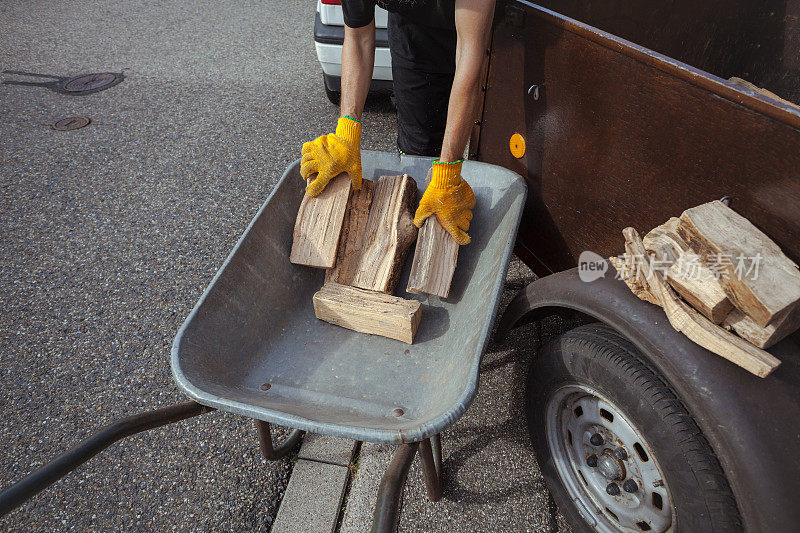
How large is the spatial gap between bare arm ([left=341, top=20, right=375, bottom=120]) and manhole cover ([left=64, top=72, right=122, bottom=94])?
3.94m

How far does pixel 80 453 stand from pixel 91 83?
491 cm

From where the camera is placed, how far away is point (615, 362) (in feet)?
4.53

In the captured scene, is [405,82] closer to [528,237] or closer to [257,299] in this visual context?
[528,237]

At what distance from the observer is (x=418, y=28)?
2225mm

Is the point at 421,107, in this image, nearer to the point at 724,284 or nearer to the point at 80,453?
the point at 724,284

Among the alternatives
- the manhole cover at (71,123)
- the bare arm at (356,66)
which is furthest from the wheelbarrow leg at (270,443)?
the manhole cover at (71,123)

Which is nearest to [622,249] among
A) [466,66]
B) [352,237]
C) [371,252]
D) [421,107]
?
[466,66]

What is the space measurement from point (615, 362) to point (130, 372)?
2238mm

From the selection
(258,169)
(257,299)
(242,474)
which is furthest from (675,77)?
(258,169)

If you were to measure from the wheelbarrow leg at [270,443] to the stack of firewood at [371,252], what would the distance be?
464 mm

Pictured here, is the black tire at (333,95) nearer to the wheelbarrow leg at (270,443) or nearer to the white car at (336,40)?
the white car at (336,40)

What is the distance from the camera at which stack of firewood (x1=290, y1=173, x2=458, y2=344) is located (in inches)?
71.8

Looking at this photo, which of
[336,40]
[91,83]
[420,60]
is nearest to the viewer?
[420,60]

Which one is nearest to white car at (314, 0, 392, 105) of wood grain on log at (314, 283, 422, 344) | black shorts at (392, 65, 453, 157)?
black shorts at (392, 65, 453, 157)
